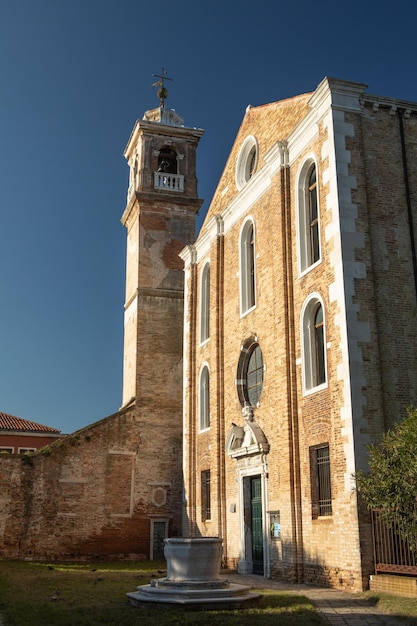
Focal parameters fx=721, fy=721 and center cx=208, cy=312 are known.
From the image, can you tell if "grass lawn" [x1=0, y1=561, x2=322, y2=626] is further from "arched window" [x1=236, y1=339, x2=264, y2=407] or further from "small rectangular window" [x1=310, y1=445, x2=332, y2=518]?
"arched window" [x1=236, y1=339, x2=264, y2=407]

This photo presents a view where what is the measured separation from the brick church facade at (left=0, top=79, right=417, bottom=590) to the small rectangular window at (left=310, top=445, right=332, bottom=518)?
0.04 metres

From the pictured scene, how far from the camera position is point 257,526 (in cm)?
1891

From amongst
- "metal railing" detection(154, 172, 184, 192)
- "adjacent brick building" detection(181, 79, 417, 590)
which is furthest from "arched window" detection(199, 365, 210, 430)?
"metal railing" detection(154, 172, 184, 192)

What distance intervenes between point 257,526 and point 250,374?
165 inches

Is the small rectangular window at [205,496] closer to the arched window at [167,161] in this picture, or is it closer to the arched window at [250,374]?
the arched window at [250,374]

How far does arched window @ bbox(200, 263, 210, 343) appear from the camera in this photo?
2452 centimetres

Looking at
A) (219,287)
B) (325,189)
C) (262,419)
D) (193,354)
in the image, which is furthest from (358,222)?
(193,354)

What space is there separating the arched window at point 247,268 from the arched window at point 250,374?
46.2 inches

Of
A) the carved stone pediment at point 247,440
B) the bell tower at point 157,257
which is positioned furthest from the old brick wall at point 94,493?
the carved stone pediment at point 247,440

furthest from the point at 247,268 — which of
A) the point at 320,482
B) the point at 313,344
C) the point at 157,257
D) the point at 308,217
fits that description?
the point at 157,257

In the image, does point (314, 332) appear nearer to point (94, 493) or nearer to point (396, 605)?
point (396, 605)

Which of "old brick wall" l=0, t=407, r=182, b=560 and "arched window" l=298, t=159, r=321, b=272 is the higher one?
"arched window" l=298, t=159, r=321, b=272

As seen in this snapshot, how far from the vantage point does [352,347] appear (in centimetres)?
1491

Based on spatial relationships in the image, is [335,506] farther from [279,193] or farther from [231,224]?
[231,224]
